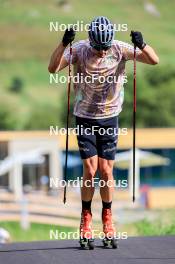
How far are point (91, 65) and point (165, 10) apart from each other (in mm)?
11382

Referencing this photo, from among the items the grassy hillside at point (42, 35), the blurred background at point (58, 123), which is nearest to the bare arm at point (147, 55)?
the blurred background at point (58, 123)

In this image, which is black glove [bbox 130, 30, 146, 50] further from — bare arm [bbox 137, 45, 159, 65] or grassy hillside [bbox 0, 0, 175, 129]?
grassy hillside [bbox 0, 0, 175, 129]

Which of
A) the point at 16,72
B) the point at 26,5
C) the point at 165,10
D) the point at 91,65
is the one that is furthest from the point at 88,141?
the point at 16,72

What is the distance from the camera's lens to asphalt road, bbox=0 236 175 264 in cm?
510

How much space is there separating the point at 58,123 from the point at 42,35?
198 cm

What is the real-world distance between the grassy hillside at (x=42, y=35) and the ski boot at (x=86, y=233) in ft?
28.8

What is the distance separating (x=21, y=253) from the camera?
553cm

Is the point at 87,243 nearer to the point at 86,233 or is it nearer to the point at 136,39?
the point at 86,233

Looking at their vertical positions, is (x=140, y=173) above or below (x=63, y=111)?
below

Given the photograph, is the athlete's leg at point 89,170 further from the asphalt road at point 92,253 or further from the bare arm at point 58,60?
the bare arm at point 58,60

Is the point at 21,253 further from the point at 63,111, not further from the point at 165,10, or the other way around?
the point at 63,111

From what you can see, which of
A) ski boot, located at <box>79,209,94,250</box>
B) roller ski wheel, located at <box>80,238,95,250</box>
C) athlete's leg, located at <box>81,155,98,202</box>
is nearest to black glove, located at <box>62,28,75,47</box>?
athlete's leg, located at <box>81,155,98,202</box>

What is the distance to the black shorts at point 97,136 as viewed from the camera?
18.5ft

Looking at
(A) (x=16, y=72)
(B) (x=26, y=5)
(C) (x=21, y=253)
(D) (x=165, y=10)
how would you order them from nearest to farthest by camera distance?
1. (C) (x=21, y=253)
2. (D) (x=165, y=10)
3. (B) (x=26, y=5)
4. (A) (x=16, y=72)
